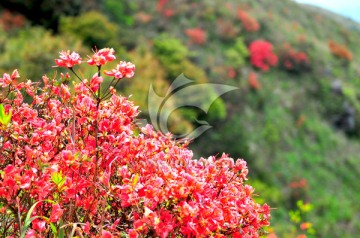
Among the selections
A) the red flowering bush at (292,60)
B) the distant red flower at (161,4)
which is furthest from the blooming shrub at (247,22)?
the distant red flower at (161,4)

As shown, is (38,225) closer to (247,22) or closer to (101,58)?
(101,58)

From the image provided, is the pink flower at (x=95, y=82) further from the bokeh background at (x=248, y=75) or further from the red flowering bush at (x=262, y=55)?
the red flowering bush at (x=262, y=55)

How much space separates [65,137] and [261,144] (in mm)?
14342

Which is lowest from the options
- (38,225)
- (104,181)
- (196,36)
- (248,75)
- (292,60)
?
(292,60)

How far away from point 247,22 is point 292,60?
112 inches

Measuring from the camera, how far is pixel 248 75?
18547 millimetres

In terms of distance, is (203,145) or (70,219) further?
(203,145)

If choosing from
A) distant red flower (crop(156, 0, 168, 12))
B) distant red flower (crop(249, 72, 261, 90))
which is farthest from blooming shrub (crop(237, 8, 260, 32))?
distant red flower (crop(156, 0, 168, 12))

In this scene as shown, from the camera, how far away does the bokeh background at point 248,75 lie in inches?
458


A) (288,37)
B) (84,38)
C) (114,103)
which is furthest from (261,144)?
(114,103)

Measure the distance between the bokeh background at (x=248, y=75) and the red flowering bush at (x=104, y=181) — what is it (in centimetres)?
615

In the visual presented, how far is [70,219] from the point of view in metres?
1.37

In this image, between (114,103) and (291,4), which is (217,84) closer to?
(114,103)

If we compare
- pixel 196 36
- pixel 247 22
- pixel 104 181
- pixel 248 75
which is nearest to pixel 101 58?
pixel 104 181
